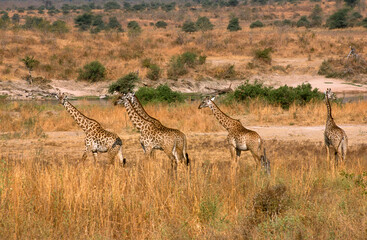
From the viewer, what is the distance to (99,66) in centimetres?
3191

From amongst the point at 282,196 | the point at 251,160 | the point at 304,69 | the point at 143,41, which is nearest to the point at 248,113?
the point at 251,160

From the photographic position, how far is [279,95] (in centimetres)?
1997

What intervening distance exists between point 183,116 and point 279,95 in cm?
453

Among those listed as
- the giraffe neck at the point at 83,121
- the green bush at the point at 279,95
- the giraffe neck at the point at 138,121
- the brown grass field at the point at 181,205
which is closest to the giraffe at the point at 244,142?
the brown grass field at the point at 181,205

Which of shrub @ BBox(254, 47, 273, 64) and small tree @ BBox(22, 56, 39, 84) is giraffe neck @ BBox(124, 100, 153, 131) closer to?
small tree @ BBox(22, 56, 39, 84)

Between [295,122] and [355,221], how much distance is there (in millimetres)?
11455

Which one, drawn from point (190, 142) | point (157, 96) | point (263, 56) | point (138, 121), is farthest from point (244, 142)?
point (263, 56)

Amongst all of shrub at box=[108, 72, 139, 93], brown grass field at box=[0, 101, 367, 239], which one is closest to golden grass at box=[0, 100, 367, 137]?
brown grass field at box=[0, 101, 367, 239]

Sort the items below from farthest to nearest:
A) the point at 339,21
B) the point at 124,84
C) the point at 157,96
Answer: the point at 339,21 < the point at 124,84 < the point at 157,96

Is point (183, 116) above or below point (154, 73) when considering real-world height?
below

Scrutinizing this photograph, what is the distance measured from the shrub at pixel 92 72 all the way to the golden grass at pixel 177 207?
79.7 ft

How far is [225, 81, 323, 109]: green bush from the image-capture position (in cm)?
1970

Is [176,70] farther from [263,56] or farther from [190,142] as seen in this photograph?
[190,142]

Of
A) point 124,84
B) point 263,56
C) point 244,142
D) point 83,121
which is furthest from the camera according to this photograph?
point 263,56
